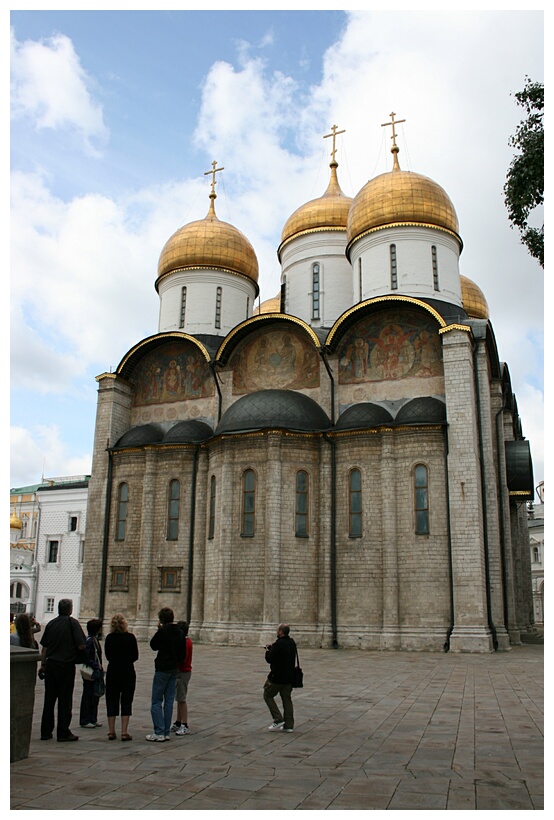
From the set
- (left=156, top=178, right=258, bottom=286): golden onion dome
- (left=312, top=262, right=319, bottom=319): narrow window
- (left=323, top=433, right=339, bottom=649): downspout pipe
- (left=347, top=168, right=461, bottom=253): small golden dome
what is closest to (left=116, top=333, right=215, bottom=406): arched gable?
(left=156, top=178, right=258, bottom=286): golden onion dome

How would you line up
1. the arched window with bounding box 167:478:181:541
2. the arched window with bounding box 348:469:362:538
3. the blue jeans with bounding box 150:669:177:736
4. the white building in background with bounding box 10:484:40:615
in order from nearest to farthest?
the blue jeans with bounding box 150:669:177:736, the arched window with bounding box 348:469:362:538, the arched window with bounding box 167:478:181:541, the white building in background with bounding box 10:484:40:615

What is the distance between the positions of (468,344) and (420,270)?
3.93 metres

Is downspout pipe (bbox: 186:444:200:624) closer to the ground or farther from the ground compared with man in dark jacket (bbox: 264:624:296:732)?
farther from the ground

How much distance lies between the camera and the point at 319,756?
639 centimetres

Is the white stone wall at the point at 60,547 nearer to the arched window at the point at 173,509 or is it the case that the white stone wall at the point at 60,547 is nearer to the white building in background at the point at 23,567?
the white building in background at the point at 23,567

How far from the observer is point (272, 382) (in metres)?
22.4

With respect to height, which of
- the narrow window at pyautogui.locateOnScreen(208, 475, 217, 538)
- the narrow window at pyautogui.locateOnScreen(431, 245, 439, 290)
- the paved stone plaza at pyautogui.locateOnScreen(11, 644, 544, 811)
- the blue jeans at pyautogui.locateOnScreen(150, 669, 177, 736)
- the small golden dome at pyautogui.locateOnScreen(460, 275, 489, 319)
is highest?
the small golden dome at pyautogui.locateOnScreen(460, 275, 489, 319)

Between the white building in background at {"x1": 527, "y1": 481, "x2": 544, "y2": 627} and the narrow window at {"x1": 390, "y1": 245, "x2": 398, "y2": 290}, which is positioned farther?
the white building in background at {"x1": 527, "y1": 481, "x2": 544, "y2": 627}

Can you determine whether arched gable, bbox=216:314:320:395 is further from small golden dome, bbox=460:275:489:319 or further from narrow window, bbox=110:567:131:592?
small golden dome, bbox=460:275:489:319

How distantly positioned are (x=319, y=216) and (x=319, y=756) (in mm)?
22573

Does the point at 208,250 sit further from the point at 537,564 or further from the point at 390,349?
the point at 537,564

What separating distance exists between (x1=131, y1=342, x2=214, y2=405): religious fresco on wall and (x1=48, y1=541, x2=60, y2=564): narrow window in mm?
15178

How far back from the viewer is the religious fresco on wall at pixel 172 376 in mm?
23703

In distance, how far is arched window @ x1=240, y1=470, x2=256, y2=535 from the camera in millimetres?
19719
